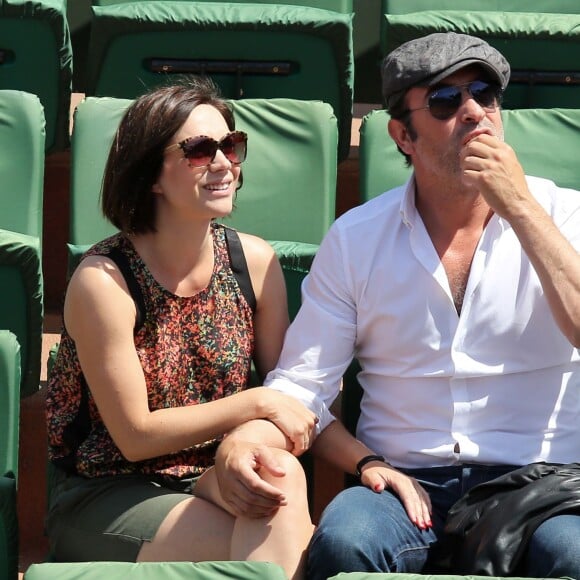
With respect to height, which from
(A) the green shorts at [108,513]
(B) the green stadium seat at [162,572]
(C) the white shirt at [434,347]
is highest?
(C) the white shirt at [434,347]

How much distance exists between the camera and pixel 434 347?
1763mm

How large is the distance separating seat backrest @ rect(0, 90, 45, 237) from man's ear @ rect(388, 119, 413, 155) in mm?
681

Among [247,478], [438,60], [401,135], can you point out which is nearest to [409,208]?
[401,135]

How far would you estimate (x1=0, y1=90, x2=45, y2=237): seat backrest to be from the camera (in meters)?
2.18

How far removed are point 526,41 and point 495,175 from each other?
87cm

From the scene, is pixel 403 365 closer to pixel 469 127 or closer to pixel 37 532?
pixel 469 127

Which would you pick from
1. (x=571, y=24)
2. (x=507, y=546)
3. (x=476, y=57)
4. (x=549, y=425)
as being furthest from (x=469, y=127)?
(x=571, y=24)

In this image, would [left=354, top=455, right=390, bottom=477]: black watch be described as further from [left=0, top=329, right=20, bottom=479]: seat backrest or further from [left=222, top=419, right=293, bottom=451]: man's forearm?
[left=0, top=329, right=20, bottom=479]: seat backrest

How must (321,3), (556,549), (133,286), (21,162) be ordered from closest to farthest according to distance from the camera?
(556,549) < (133,286) < (21,162) < (321,3)

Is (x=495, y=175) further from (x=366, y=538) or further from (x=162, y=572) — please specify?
(x=162, y=572)

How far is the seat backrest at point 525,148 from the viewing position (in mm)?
2201


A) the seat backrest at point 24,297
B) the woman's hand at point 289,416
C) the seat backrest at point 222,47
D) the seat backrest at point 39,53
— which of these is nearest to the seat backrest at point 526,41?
the seat backrest at point 222,47

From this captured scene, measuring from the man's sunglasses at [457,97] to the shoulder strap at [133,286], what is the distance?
0.48 m

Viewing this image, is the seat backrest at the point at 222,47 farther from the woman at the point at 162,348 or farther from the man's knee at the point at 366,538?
the man's knee at the point at 366,538
